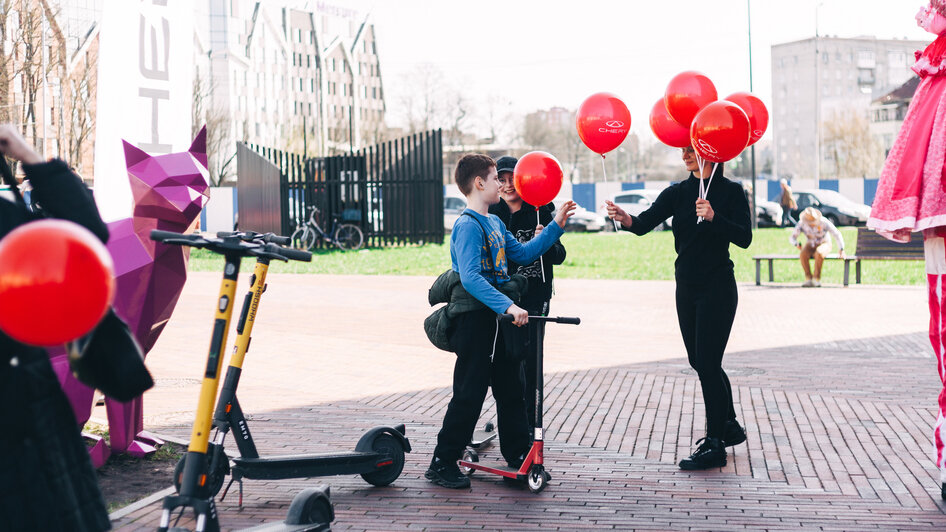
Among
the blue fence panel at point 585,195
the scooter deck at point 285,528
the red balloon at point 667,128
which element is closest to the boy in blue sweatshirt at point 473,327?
the red balloon at point 667,128

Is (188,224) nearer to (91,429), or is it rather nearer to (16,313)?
(91,429)

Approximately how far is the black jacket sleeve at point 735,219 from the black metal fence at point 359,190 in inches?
754

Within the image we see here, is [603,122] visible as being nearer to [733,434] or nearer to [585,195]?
[733,434]

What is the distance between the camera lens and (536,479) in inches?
191

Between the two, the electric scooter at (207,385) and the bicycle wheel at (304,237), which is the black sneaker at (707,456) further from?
the bicycle wheel at (304,237)

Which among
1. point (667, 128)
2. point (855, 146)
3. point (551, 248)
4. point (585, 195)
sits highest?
point (855, 146)

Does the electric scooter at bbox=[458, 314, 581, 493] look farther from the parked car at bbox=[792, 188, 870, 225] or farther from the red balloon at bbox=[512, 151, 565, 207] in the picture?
the parked car at bbox=[792, 188, 870, 225]

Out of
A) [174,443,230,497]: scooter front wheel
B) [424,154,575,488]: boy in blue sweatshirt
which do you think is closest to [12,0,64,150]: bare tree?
[424,154,575,488]: boy in blue sweatshirt

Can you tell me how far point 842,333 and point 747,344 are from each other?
1.37 metres

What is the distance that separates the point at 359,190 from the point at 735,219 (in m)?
20.2

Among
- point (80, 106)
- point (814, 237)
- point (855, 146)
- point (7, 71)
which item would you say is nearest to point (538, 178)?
point (7, 71)

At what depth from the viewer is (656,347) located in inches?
385

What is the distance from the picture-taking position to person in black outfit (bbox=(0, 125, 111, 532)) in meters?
2.20

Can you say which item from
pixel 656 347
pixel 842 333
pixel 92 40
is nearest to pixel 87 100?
pixel 92 40
